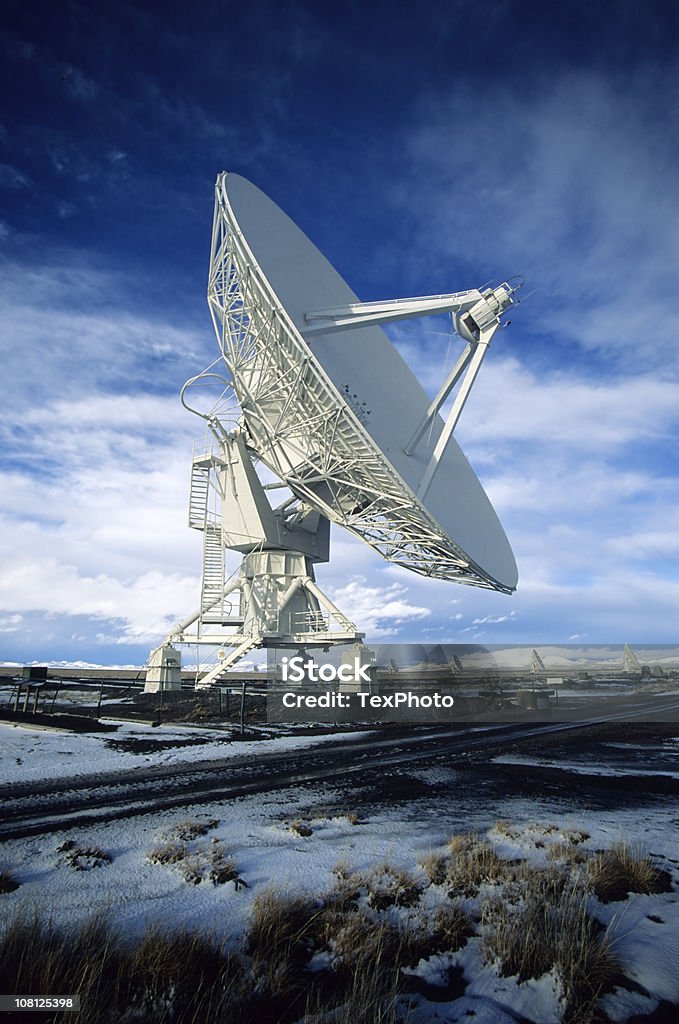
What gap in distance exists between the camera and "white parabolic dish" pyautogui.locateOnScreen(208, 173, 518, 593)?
61.1 feet

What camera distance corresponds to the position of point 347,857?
5.65 metres

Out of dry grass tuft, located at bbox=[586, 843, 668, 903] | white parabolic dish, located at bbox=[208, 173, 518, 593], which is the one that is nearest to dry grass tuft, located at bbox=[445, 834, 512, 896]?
dry grass tuft, located at bbox=[586, 843, 668, 903]

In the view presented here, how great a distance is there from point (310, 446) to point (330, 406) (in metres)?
3.28

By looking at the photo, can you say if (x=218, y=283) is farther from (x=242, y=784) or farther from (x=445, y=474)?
(x=242, y=784)

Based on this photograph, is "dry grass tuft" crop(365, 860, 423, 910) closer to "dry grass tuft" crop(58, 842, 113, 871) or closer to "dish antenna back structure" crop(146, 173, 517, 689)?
"dry grass tuft" crop(58, 842, 113, 871)

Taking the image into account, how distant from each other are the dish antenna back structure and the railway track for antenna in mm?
8422

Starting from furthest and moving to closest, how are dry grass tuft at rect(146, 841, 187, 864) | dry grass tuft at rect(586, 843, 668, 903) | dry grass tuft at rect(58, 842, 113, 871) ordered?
dry grass tuft at rect(146, 841, 187, 864)
dry grass tuft at rect(58, 842, 113, 871)
dry grass tuft at rect(586, 843, 668, 903)

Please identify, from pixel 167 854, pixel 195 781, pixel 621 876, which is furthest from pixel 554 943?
pixel 195 781

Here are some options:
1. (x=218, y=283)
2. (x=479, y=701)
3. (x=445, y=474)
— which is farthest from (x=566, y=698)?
(x=218, y=283)

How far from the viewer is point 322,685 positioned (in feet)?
89.0

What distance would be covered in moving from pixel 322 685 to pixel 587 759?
52.2 ft

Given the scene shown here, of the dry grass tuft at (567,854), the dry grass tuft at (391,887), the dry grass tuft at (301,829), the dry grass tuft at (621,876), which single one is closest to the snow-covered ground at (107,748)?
the dry grass tuft at (301,829)

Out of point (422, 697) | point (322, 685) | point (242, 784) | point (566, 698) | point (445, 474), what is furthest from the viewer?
point (566, 698)

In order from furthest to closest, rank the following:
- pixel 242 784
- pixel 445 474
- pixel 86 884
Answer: pixel 445 474 < pixel 242 784 < pixel 86 884
